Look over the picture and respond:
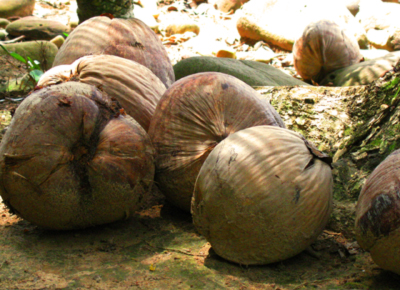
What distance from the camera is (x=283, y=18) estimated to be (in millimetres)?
9070

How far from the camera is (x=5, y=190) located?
221 cm

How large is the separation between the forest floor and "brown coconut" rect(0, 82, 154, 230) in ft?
0.49

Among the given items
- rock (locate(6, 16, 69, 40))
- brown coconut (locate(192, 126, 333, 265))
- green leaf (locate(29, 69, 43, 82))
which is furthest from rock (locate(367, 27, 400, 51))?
brown coconut (locate(192, 126, 333, 265))

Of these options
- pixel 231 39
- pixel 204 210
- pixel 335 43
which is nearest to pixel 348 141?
pixel 204 210

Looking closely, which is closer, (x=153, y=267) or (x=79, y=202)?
(x=153, y=267)

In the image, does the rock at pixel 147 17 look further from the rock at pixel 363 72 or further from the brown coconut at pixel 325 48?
the rock at pixel 363 72

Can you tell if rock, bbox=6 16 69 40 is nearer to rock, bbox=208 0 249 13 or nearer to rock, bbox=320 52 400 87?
rock, bbox=320 52 400 87

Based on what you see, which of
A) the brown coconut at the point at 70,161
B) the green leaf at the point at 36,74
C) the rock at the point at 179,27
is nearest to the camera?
the brown coconut at the point at 70,161

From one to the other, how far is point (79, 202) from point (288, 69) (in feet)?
20.0

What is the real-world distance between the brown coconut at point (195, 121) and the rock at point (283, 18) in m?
6.69

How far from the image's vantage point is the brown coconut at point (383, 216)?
5.56 feet

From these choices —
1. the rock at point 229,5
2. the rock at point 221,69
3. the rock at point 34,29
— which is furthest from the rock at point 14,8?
the rock at point 221,69

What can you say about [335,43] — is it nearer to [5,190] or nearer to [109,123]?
[109,123]

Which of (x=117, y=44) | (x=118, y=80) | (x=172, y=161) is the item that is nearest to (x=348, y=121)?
(x=172, y=161)
